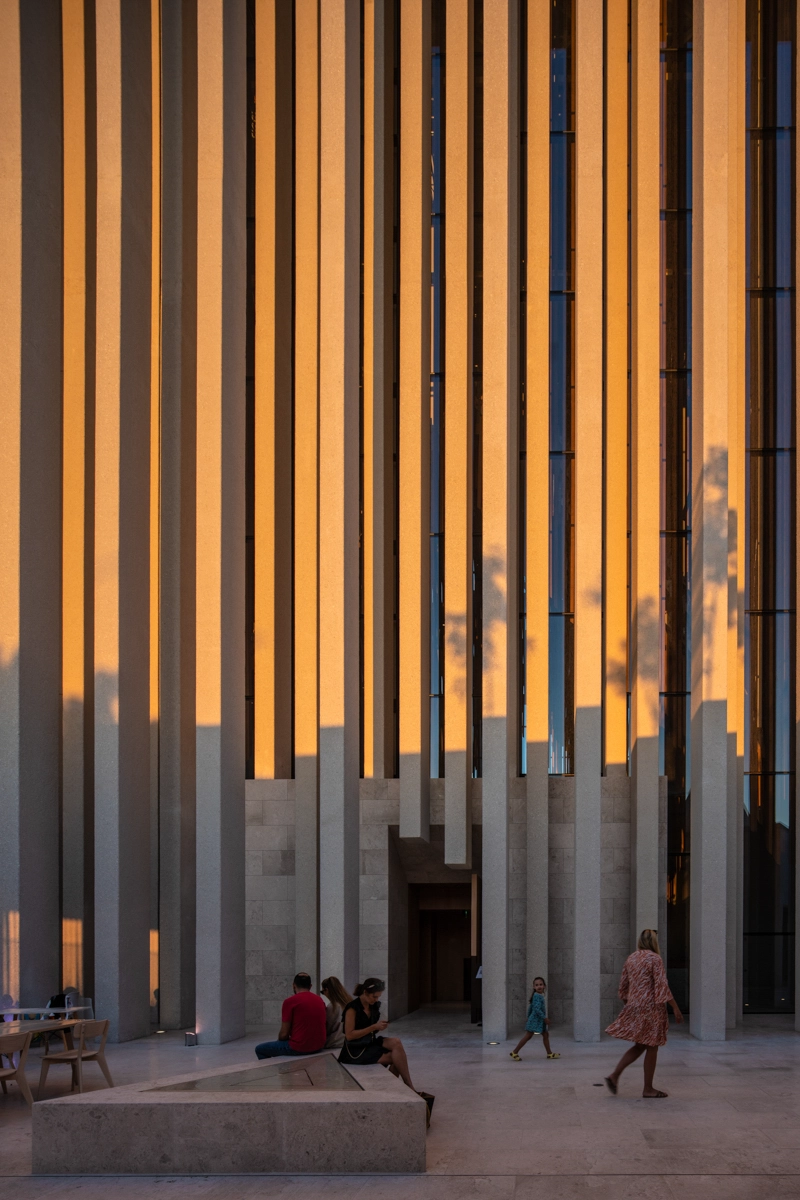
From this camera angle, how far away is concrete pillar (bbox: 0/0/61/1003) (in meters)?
12.9

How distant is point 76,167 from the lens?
14.9 m

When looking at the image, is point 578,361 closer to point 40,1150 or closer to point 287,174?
point 287,174

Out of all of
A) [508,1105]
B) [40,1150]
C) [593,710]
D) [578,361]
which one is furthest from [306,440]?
[40,1150]

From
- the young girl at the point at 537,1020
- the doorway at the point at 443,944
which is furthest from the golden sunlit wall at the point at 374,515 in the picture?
the young girl at the point at 537,1020

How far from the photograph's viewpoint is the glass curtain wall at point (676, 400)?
17391mm

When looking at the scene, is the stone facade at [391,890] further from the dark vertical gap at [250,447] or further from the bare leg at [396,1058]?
the bare leg at [396,1058]

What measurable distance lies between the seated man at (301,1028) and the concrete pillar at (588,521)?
496 centimetres

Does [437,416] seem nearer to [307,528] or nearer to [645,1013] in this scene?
[307,528]

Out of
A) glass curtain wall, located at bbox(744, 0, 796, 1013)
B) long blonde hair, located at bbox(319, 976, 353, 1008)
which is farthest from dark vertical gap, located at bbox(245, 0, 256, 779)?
glass curtain wall, located at bbox(744, 0, 796, 1013)

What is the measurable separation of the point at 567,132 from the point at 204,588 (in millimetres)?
9250

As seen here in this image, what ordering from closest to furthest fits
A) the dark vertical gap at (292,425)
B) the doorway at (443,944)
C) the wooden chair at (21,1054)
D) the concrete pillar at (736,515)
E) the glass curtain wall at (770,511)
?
the wooden chair at (21,1054) < the concrete pillar at (736,515) < the dark vertical gap at (292,425) < the glass curtain wall at (770,511) < the doorway at (443,944)

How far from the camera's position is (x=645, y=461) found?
15.0m

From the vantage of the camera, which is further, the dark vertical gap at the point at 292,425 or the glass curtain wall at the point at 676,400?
the glass curtain wall at the point at 676,400

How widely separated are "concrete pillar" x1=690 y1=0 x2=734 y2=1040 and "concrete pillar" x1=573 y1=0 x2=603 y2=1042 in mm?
1096
